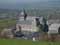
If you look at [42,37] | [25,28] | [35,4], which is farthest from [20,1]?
[42,37]

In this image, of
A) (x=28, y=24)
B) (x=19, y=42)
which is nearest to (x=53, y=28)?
(x=28, y=24)

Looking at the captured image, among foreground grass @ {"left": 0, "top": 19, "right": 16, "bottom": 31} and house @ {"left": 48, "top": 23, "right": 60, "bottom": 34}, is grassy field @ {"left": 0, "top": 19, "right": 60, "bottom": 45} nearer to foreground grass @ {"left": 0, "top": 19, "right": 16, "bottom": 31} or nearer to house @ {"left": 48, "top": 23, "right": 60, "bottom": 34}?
foreground grass @ {"left": 0, "top": 19, "right": 16, "bottom": 31}

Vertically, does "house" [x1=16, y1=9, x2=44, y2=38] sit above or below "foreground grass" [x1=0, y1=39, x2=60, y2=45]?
above

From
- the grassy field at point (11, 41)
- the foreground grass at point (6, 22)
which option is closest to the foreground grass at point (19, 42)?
the grassy field at point (11, 41)

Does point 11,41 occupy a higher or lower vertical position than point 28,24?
lower

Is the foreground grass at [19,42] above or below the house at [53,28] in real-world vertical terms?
below

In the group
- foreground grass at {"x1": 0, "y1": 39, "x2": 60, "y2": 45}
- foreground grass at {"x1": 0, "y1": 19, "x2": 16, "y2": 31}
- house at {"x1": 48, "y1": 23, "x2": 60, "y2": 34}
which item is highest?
foreground grass at {"x1": 0, "y1": 19, "x2": 16, "y2": 31}

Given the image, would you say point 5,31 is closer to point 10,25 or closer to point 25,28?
point 10,25

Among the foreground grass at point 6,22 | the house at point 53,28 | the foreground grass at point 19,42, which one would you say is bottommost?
the foreground grass at point 19,42

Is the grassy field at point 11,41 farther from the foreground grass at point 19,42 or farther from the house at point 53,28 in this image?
the house at point 53,28

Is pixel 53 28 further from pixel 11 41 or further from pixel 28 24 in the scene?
pixel 11 41

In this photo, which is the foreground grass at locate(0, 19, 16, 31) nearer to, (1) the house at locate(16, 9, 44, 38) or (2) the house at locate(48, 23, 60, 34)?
(1) the house at locate(16, 9, 44, 38)

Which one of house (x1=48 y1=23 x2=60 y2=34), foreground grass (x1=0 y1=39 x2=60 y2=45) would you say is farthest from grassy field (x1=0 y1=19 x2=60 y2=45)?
house (x1=48 y1=23 x2=60 y2=34)
